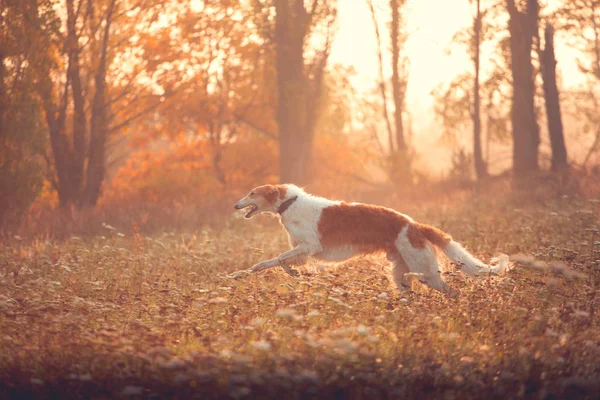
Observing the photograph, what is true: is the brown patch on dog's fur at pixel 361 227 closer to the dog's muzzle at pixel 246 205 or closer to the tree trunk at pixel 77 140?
the dog's muzzle at pixel 246 205

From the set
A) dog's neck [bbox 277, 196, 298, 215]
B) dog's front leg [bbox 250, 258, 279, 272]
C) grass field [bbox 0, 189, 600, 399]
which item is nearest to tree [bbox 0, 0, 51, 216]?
grass field [bbox 0, 189, 600, 399]

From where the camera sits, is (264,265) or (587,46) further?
(587,46)

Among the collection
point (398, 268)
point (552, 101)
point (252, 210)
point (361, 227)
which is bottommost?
point (398, 268)

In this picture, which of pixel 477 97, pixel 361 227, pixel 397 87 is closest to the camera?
pixel 361 227

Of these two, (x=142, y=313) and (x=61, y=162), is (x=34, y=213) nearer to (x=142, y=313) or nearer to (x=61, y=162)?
(x=61, y=162)

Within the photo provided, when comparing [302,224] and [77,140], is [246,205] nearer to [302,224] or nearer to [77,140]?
[302,224]

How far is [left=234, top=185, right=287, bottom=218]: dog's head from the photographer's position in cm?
802

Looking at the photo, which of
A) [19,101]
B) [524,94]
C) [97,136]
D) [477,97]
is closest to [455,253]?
[19,101]

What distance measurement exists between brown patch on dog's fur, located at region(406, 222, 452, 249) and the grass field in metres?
0.42

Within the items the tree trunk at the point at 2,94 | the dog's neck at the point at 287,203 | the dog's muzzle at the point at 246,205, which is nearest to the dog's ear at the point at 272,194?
the dog's neck at the point at 287,203

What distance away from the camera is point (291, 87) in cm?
2102

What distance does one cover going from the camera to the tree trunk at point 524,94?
1925 cm

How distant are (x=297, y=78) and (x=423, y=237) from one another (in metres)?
14.5

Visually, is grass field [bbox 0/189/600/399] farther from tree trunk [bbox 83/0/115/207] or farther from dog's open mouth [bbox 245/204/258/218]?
tree trunk [bbox 83/0/115/207]
